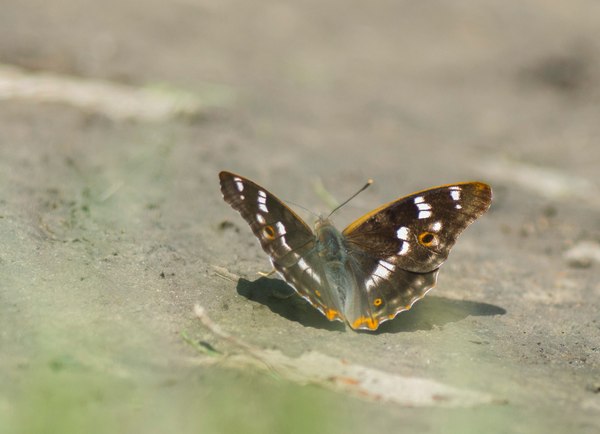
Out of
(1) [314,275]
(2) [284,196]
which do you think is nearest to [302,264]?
(1) [314,275]

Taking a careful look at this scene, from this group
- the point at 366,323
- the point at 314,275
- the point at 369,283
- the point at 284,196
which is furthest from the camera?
the point at 284,196

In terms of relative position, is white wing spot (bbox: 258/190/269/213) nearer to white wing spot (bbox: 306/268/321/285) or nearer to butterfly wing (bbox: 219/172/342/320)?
butterfly wing (bbox: 219/172/342/320)

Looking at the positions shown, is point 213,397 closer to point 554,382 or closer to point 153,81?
point 554,382

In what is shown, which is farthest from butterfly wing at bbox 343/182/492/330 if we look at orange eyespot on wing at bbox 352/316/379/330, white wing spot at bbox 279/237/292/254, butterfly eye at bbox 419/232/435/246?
white wing spot at bbox 279/237/292/254

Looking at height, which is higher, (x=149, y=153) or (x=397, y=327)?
(x=149, y=153)

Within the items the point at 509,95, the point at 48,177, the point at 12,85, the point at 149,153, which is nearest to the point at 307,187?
the point at 149,153

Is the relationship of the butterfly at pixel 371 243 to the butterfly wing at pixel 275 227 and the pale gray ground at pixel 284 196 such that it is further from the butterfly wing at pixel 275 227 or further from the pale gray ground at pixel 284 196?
the pale gray ground at pixel 284 196

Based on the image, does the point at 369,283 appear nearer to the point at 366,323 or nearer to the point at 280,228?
the point at 366,323

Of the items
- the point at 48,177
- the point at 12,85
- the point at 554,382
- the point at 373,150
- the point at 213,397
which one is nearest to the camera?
the point at 213,397
